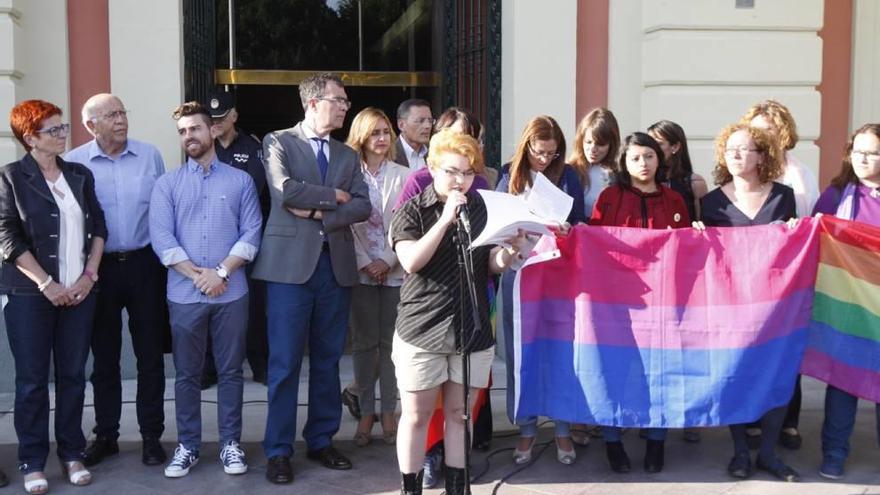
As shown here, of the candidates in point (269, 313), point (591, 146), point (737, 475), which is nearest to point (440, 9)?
point (591, 146)

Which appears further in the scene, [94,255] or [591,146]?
[591,146]

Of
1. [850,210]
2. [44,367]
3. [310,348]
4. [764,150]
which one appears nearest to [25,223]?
[44,367]

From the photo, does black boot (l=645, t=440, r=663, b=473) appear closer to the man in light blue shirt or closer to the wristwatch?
the wristwatch

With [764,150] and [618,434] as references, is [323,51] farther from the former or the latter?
[618,434]

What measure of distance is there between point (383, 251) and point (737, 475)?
2.27 metres

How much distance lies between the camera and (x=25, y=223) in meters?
4.87

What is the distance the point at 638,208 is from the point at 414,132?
157 cm

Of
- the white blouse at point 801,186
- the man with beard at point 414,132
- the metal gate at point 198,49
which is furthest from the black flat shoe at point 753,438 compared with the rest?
the metal gate at point 198,49

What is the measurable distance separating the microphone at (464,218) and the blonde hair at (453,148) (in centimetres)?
34

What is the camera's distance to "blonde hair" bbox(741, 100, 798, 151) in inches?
225

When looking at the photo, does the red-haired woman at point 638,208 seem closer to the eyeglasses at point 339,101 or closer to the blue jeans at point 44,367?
the eyeglasses at point 339,101

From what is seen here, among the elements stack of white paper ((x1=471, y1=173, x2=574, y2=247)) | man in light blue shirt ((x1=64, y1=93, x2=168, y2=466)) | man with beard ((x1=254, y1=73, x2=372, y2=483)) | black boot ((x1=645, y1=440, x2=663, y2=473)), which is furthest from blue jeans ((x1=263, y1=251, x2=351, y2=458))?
black boot ((x1=645, y1=440, x2=663, y2=473))

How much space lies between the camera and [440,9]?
915 cm

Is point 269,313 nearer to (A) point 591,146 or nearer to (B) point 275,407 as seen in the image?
(B) point 275,407
